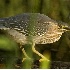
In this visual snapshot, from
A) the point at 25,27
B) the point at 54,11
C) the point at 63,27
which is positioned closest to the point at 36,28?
the point at 25,27

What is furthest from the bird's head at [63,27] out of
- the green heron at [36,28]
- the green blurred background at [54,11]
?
the green blurred background at [54,11]

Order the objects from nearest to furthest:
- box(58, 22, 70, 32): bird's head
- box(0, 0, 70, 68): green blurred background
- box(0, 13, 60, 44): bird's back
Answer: box(0, 13, 60, 44): bird's back → box(58, 22, 70, 32): bird's head → box(0, 0, 70, 68): green blurred background

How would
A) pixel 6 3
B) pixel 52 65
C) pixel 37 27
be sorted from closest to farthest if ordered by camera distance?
pixel 52 65
pixel 37 27
pixel 6 3

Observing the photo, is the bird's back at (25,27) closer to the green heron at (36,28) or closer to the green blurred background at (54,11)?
the green heron at (36,28)

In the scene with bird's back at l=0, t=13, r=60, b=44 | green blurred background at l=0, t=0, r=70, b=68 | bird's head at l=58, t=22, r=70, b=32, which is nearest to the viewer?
bird's back at l=0, t=13, r=60, b=44

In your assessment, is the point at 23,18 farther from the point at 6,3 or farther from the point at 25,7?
the point at 25,7

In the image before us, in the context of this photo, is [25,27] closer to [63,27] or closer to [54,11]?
[63,27]

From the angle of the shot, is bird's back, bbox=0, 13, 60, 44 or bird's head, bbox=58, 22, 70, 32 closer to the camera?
bird's back, bbox=0, 13, 60, 44

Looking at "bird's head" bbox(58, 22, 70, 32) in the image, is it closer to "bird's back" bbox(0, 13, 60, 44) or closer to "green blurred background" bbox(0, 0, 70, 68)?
"bird's back" bbox(0, 13, 60, 44)

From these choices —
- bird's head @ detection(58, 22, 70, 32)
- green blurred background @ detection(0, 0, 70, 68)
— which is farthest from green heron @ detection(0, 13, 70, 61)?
green blurred background @ detection(0, 0, 70, 68)

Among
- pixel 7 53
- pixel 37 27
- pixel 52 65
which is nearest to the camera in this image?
pixel 52 65

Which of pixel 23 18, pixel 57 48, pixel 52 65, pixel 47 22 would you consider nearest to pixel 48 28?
pixel 47 22
